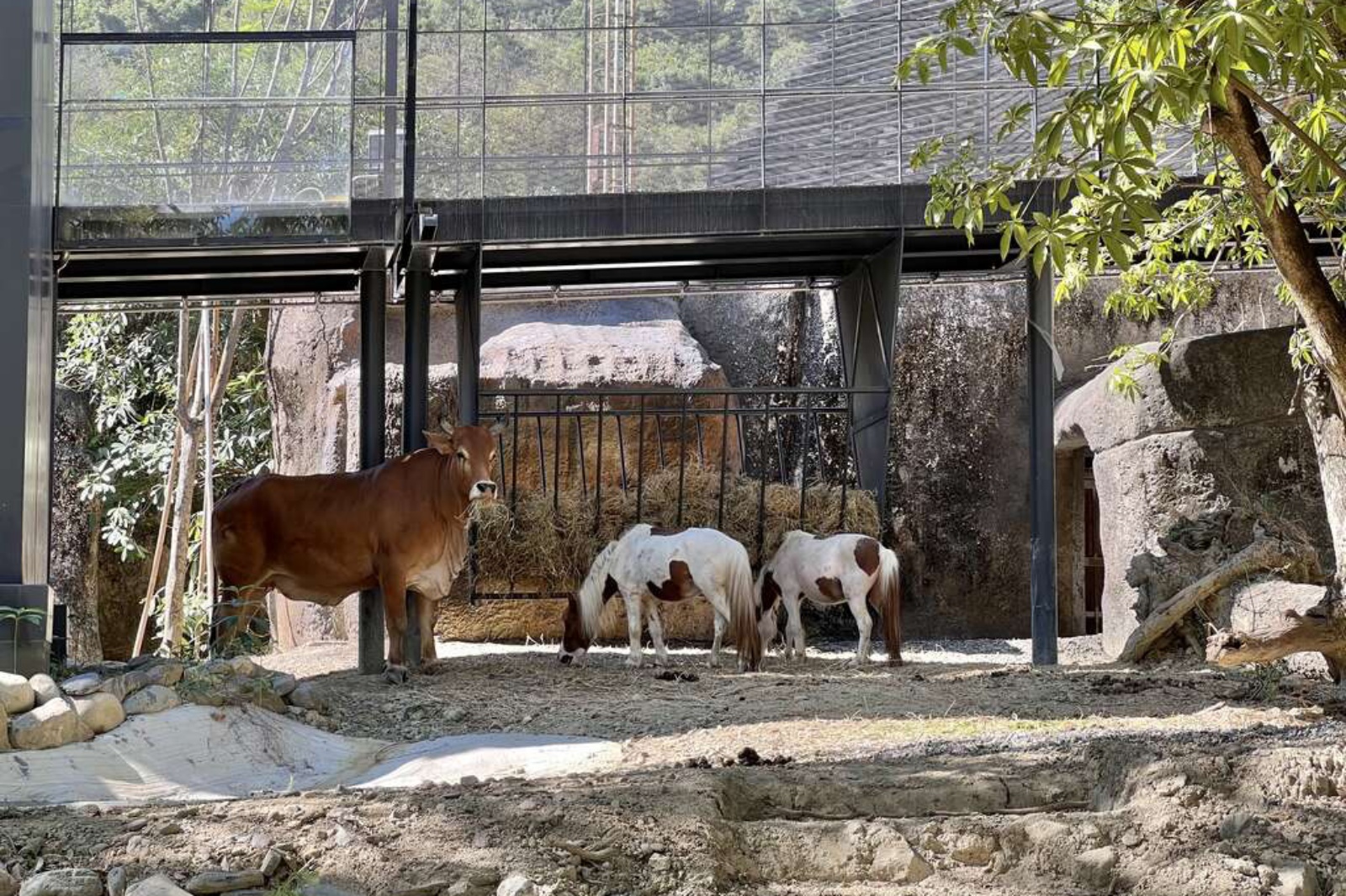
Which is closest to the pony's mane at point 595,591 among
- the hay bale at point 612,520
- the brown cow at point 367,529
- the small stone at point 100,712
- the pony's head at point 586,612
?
the pony's head at point 586,612

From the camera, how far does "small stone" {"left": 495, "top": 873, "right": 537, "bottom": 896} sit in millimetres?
4801

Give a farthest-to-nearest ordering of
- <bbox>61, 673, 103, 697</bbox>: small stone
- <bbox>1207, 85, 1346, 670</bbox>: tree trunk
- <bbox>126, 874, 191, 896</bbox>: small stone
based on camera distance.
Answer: <bbox>61, 673, 103, 697</bbox>: small stone, <bbox>1207, 85, 1346, 670</bbox>: tree trunk, <bbox>126, 874, 191, 896</bbox>: small stone

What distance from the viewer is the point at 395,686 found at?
37.9 ft

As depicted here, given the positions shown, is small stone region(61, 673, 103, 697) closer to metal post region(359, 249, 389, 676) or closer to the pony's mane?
metal post region(359, 249, 389, 676)

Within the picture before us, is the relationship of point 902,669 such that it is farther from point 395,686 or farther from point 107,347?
point 107,347

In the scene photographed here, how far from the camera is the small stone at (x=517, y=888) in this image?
189 inches

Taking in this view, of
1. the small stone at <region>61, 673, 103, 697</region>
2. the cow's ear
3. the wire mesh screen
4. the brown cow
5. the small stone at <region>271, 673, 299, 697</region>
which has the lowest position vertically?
the small stone at <region>271, 673, 299, 697</region>

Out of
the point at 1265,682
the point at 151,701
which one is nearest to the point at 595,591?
the point at 151,701

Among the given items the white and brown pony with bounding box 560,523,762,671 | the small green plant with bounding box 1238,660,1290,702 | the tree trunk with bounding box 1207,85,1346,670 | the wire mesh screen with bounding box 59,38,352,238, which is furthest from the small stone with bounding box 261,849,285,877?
the wire mesh screen with bounding box 59,38,352,238

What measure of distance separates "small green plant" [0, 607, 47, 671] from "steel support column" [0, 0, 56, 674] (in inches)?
1.5

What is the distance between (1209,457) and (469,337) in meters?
6.04

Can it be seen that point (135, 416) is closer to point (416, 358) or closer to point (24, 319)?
point (416, 358)

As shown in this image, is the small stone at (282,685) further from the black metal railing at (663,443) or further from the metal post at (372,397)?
the black metal railing at (663,443)

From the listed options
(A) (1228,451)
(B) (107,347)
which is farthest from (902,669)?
(B) (107,347)
